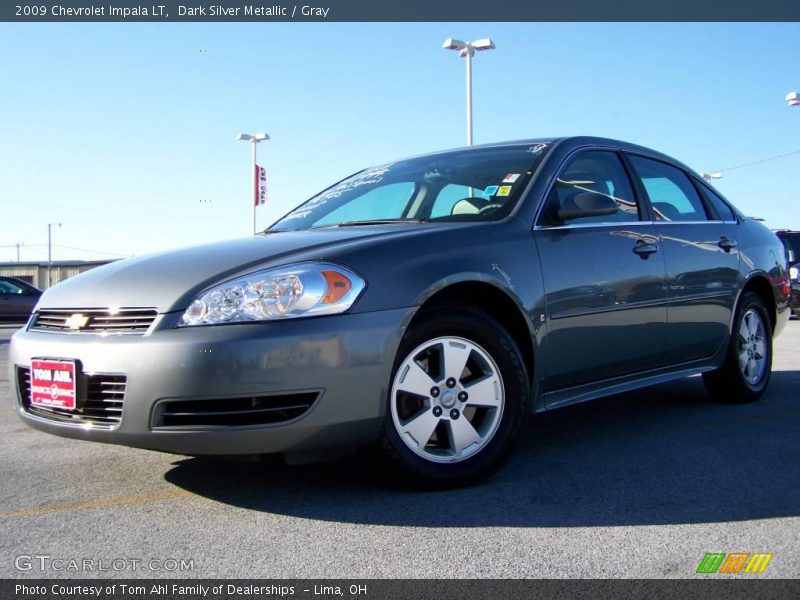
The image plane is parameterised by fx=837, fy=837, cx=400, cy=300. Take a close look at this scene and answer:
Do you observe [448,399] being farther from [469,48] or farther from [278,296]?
[469,48]

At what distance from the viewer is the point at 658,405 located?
17.5 feet

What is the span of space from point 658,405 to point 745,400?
568mm

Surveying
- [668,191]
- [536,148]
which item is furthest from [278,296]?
[668,191]

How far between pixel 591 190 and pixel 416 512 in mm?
2107

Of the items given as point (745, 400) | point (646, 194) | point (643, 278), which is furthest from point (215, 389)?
point (745, 400)

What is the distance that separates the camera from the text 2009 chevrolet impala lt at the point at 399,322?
290 cm

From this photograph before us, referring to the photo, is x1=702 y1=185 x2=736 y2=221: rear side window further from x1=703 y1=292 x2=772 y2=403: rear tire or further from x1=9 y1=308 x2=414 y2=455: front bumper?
x1=9 y1=308 x2=414 y2=455: front bumper

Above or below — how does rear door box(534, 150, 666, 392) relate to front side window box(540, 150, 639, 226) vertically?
below

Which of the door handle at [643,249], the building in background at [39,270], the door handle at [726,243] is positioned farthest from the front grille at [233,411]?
the building in background at [39,270]

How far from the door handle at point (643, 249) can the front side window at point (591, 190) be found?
15 centimetres

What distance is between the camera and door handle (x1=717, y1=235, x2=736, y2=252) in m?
5.08

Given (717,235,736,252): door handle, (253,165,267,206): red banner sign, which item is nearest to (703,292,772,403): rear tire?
(717,235,736,252): door handle

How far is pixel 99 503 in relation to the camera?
3.16 m

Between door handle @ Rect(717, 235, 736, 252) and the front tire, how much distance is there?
2.23 meters
